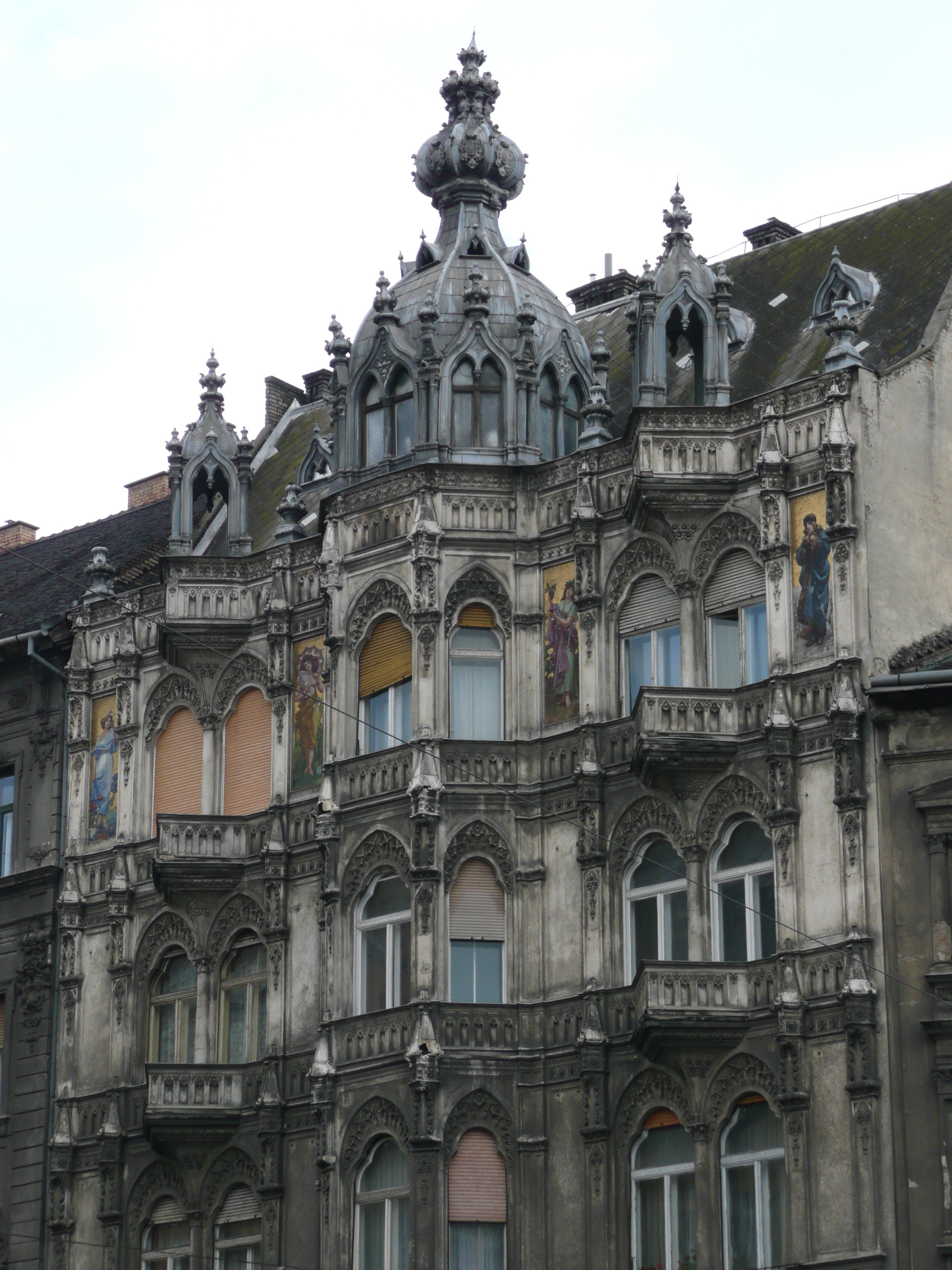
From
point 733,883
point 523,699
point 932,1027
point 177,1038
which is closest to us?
point 932,1027

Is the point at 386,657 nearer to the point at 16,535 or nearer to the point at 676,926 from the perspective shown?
the point at 676,926

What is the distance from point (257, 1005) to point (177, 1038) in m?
1.99

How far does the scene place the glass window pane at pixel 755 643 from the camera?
4609 centimetres

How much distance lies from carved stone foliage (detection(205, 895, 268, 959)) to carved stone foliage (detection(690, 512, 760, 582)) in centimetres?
1044

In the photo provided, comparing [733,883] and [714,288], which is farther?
[714,288]

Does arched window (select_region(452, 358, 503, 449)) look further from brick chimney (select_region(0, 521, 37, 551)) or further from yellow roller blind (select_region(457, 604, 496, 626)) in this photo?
brick chimney (select_region(0, 521, 37, 551))

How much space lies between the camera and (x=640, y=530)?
47.8 metres

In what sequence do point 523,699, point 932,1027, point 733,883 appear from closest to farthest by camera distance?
point 932,1027
point 733,883
point 523,699

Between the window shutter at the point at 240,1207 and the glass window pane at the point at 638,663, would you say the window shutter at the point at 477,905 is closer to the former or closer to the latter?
the glass window pane at the point at 638,663

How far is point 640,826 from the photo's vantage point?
46250 millimetres

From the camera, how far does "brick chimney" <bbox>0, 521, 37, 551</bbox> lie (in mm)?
66938

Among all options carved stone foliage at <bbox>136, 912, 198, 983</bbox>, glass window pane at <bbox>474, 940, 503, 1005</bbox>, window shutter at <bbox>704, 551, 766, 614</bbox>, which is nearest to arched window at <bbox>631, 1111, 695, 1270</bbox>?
glass window pane at <bbox>474, 940, 503, 1005</bbox>

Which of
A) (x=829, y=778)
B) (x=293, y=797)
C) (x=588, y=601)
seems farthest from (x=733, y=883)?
(x=293, y=797)

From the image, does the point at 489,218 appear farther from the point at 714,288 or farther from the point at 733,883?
the point at 733,883
